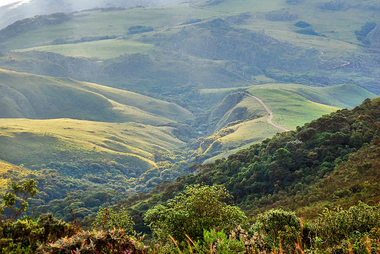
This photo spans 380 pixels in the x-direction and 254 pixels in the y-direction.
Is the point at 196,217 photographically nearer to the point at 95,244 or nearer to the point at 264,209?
the point at 95,244

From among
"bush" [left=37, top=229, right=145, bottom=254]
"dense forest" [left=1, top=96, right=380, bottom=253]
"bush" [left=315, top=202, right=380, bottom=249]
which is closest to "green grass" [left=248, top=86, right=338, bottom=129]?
"dense forest" [left=1, top=96, right=380, bottom=253]

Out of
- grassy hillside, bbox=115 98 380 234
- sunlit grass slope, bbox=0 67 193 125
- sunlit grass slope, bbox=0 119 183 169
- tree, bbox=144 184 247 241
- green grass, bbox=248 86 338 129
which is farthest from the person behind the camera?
sunlit grass slope, bbox=0 67 193 125

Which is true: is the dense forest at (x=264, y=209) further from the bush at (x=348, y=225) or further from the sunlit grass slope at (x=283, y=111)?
the sunlit grass slope at (x=283, y=111)

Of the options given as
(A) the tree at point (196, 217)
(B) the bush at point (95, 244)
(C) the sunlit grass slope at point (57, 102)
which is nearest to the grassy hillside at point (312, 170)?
(A) the tree at point (196, 217)

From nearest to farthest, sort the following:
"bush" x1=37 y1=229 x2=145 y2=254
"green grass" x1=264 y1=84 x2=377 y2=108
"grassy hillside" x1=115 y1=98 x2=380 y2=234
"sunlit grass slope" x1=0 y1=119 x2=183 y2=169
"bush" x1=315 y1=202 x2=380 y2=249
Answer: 1. "bush" x1=37 y1=229 x2=145 y2=254
2. "bush" x1=315 y1=202 x2=380 y2=249
3. "grassy hillside" x1=115 y1=98 x2=380 y2=234
4. "sunlit grass slope" x1=0 y1=119 x2=183 y2=169
5. "green grass" x1=264 y1=84 x2=377 y2=108

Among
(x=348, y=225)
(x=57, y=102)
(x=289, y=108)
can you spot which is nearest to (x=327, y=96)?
(x=289, y=108)

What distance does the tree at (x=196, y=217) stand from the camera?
13.7 meters

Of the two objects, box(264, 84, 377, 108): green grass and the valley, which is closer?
the valley

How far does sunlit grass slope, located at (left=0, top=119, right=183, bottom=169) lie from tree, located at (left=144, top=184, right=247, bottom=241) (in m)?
104

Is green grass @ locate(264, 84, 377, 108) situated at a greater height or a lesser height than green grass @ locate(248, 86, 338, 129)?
lesser

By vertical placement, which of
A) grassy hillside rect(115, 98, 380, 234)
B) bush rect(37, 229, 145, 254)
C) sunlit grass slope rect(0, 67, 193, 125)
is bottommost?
sunlit grass slope rect(0, 67, 193, 125)

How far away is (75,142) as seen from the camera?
397 feet

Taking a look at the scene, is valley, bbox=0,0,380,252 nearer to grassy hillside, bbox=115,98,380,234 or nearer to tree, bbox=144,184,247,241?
grassy hillside, bbox=115,98,380,234

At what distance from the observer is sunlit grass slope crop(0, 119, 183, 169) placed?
351ft
